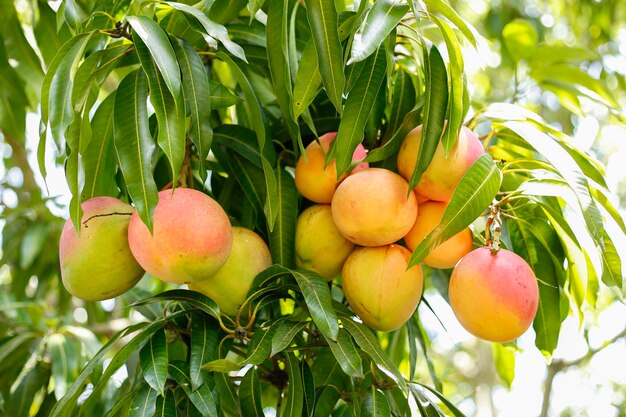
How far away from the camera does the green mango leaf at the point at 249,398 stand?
45.1 inches

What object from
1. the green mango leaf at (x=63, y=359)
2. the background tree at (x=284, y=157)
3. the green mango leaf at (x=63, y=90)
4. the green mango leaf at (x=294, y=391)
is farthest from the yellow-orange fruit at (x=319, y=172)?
the green mango leaf at (x=63, y=359)

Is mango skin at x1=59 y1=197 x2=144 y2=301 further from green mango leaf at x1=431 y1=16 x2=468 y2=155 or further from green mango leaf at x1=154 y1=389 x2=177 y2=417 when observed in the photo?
green mango leaf at x1=431 y1=16 x2=468 y2=155

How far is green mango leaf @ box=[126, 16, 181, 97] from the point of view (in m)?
0.94

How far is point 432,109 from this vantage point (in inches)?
41.2

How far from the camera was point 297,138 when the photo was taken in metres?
1.09

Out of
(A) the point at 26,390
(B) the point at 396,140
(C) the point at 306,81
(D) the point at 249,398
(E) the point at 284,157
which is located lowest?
(A) the point at 26,390

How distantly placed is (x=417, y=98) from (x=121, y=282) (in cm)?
57

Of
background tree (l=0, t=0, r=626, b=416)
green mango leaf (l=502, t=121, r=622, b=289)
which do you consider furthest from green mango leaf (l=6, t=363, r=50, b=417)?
green mango leaf (l=502, t=121, r=622, b=289)

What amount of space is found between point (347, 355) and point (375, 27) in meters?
0.43

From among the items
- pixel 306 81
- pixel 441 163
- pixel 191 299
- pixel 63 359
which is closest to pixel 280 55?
pixel 306 81

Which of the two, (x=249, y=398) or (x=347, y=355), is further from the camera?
(x=249, y=398)

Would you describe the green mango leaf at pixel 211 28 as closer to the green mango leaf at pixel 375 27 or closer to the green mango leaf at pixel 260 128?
the green mango leaf at pixel 260 128

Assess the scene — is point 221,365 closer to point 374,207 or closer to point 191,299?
point 191,299

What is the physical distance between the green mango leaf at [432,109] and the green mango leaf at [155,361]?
0.44 m
